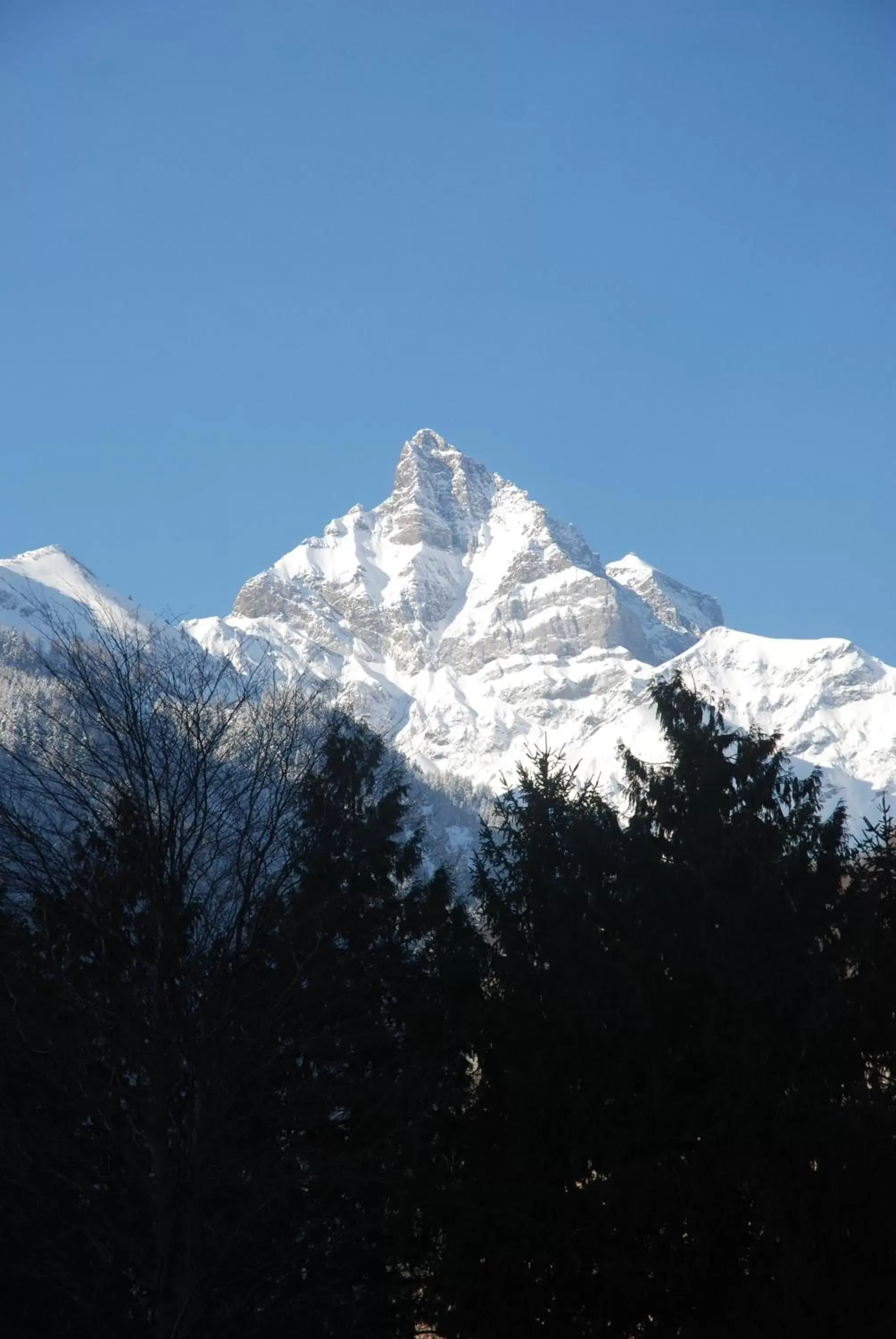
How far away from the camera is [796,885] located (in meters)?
15.5

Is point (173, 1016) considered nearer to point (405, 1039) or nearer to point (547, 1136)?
point (405, 1039)

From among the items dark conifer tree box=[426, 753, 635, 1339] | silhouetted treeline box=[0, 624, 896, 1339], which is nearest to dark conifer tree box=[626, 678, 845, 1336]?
silhouetted treeline box=[0, 624, 896, 1339]

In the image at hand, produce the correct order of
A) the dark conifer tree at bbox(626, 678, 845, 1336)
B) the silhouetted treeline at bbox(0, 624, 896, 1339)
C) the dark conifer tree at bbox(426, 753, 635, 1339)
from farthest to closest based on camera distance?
the dark conifer tree at bbox(426, 753, 635, 1339) < the dark conifer tree at bbox(626, 678, 845, 1336) < the silhouetted treeline at bbox(0, 624, 896, 1339)

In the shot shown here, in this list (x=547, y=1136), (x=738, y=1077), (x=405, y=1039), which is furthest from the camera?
(x=405, y=1039)

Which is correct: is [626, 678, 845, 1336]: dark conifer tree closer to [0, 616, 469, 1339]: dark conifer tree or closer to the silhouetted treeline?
the silhouetted treeline

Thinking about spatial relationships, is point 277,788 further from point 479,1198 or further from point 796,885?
point 796,885

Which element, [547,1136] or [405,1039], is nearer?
[547,1136]

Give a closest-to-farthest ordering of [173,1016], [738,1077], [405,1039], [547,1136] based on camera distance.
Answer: [173,1016], [738,1077], [547,1136], [405,1039]

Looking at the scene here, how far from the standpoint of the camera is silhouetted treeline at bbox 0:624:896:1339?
10.5 m

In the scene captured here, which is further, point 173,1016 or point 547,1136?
point 547,1136

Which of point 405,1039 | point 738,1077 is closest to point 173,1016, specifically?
point 405,1039

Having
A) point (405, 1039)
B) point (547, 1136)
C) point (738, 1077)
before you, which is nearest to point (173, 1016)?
point (405, 1039)

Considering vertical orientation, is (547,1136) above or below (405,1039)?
below

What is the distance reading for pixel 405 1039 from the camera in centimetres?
1485
